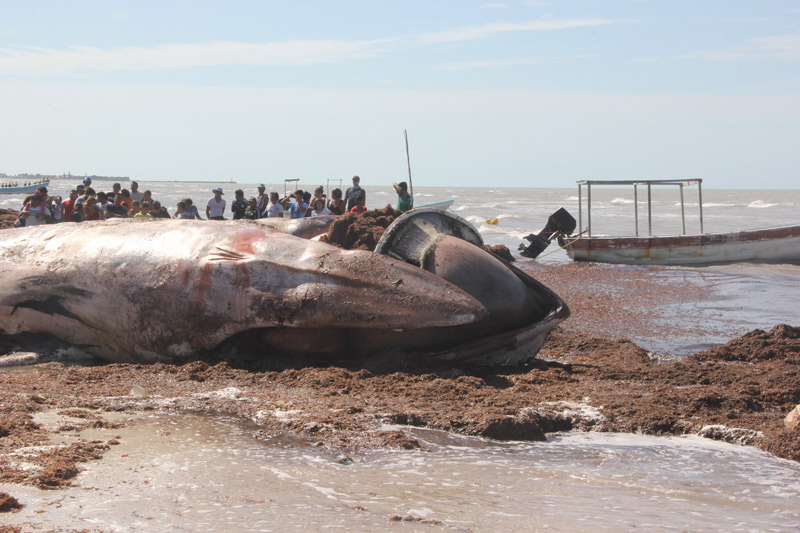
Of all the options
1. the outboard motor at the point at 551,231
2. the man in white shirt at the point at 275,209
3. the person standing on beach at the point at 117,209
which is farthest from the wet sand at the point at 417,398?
the outboard motor at the point at 551,231

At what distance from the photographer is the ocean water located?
4.14 metres

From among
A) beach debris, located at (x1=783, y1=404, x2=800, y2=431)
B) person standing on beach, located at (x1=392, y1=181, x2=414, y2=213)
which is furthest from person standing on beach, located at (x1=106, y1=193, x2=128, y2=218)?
beach debris, located at (x1=783, y1=404, x2=800, y2=431)

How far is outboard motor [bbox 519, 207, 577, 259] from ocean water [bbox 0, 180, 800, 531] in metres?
14.7

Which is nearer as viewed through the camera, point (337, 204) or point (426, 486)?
point (426, 486)

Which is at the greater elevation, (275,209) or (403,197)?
(403,197)

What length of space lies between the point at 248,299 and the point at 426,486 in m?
3.18

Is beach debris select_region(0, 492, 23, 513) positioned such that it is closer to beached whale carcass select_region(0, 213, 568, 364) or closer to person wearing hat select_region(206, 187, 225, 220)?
beached whale carcass select_region(0, 213, 568, 364)

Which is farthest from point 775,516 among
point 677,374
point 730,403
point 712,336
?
point 712,336

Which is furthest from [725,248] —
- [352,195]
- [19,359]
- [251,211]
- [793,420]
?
[19,359]

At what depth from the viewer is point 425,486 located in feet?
15.4

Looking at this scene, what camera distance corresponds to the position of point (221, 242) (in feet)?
25.5

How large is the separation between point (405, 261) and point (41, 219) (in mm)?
10431

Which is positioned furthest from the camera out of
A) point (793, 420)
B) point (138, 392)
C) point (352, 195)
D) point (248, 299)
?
point (352, 195)

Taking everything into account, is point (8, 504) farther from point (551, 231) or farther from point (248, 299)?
point (551, 231)
